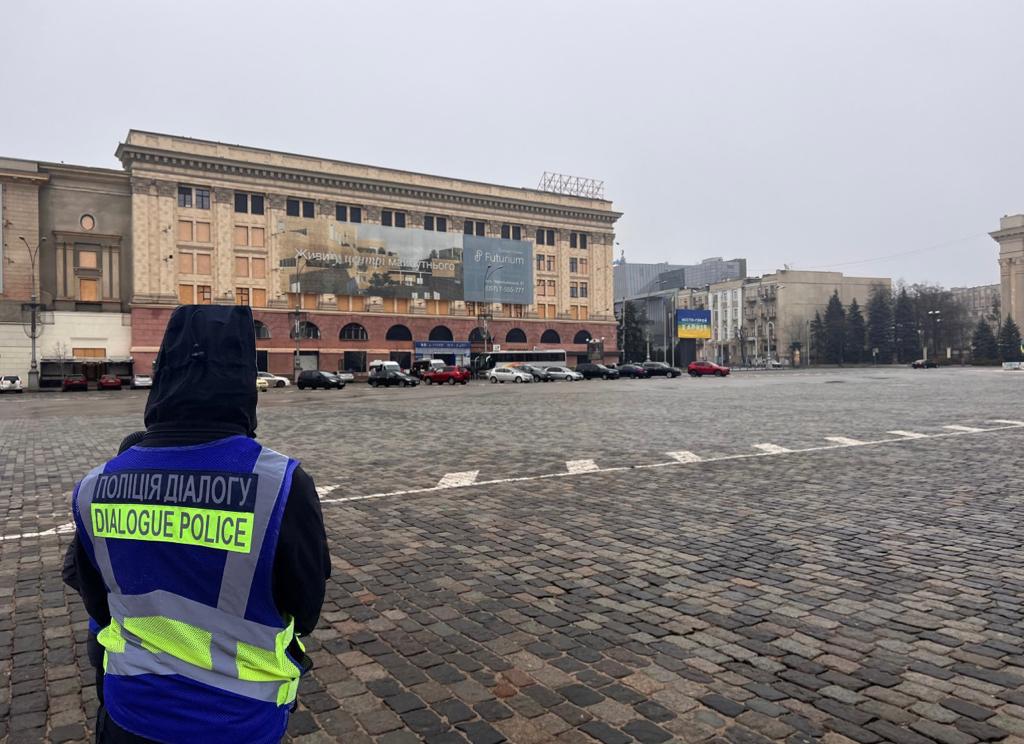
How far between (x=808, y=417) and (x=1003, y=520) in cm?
1119

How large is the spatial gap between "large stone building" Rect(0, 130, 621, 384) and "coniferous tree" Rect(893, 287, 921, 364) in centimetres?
5668

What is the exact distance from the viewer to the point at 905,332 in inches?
4348

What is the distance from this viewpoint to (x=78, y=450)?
13.2 m

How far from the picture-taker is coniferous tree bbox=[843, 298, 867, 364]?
111 m

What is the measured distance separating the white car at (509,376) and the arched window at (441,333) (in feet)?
49.3

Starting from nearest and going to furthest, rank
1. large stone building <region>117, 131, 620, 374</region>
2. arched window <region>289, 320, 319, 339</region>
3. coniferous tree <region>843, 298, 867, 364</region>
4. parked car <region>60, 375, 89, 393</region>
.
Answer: parked car <region>60, 375, 89, 393</region> < large stone building <region>117, 131, 620, 374</region> < arched window <region>289, 320, 319, 339</region> < coniferous tree <region>843, 298, 867, 364</region>

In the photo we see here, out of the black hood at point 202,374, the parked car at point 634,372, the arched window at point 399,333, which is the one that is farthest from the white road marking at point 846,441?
the arched window at point 399,333

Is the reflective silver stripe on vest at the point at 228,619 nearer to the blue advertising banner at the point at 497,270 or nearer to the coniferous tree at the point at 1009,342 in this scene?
the blue advertising banner at the point at 497,270

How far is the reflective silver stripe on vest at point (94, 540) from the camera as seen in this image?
6.81 ft

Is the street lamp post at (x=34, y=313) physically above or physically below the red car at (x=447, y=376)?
above

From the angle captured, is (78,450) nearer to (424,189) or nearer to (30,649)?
(30,649)

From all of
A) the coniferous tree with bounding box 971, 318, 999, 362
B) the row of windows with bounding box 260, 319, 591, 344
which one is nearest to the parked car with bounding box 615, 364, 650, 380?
the row of windows with bounding box 260, 319, 591, 344

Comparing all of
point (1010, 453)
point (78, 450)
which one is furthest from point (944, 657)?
point (78, 450)

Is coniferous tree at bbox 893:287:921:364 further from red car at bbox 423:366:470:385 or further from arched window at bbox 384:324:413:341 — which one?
red car at bbox 423:366:470:385
